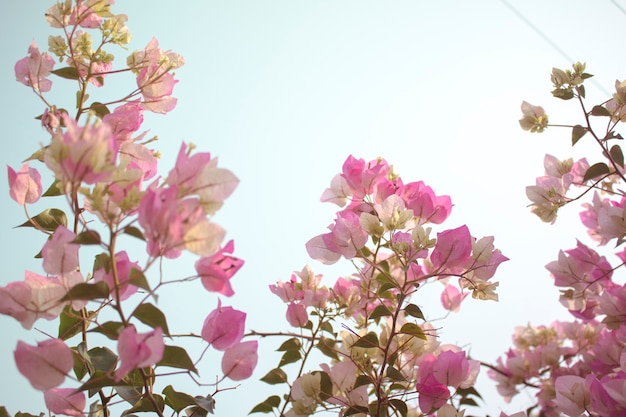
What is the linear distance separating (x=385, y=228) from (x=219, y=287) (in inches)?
14.3

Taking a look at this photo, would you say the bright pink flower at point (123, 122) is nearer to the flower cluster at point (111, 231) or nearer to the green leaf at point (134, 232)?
the flower cluster at point (111, 231)

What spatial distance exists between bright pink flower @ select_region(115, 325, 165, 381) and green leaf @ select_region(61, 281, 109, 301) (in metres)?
0.05

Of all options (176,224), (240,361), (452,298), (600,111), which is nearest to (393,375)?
(240,361)

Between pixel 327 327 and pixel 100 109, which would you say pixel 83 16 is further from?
pixel 327 327

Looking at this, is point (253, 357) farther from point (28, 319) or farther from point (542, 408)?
point (542, 408)

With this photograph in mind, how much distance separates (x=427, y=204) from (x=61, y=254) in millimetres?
587

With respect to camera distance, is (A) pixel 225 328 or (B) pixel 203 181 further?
(A) pixel 225 328

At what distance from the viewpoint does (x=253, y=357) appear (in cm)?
65

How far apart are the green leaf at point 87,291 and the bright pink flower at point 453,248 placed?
1.64 ft

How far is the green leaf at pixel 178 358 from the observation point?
598 millimetres

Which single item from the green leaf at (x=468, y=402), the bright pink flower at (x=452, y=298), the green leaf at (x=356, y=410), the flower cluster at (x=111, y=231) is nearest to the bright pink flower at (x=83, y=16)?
the flower cluster at (x=111, y=231)

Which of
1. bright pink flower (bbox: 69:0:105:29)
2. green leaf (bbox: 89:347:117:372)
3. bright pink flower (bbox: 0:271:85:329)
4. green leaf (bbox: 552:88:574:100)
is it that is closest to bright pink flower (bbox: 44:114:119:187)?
bright pink flower (bbox: 0:271:85:329)

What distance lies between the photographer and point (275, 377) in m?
0.94

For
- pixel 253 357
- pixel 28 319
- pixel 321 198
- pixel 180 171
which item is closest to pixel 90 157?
pixel 180 171
